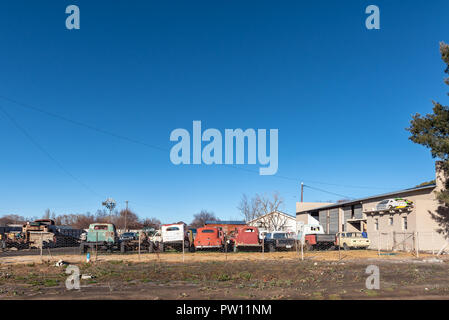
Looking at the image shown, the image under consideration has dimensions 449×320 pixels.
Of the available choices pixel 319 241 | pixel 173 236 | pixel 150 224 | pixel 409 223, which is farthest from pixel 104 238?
pixel 150 224

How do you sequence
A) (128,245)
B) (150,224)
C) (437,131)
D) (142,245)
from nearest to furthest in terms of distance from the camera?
(437,131), (128,245), (142,245), (150,224)

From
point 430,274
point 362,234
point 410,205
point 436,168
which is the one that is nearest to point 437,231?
point 410,205

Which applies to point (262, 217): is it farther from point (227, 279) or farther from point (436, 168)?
point (227, 279)

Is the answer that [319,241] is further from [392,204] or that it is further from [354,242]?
[392,204]

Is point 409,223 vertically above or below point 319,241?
above

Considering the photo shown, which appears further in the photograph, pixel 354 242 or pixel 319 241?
pixel 354 242

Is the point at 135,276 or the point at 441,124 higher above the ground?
the point at 441,124

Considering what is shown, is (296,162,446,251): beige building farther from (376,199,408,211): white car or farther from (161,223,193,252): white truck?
(161,223,193,252): white truck

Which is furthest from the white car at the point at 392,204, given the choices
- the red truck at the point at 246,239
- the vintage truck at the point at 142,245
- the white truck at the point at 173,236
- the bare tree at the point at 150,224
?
the bare tree at the point at 150,224

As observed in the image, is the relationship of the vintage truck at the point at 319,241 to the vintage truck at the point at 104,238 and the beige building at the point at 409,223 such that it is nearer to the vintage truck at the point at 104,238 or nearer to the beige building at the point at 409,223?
the beige building at the point at 409,223

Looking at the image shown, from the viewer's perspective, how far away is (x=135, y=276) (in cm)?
1527
